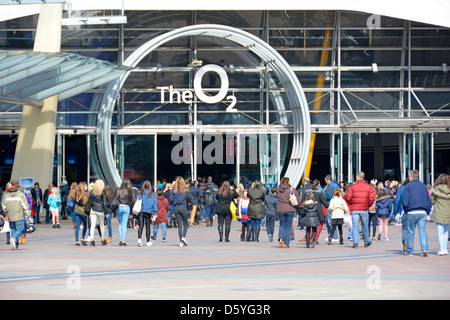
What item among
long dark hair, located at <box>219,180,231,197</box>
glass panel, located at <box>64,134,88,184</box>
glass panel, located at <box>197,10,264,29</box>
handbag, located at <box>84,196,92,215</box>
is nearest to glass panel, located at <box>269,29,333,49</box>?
glass panel, located at <box>197,10,264,29</box>

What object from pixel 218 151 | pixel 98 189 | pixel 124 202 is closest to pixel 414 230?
pixel 124 202

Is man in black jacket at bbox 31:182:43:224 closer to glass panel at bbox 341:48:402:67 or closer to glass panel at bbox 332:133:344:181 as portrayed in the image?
glass panel at bbox 332:133:344:181

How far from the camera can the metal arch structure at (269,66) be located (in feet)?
109

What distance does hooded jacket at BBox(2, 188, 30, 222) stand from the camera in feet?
65.0

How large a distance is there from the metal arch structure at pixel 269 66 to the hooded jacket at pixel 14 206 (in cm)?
1306

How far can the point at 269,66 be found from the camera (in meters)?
36.0

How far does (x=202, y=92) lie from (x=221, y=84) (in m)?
0.83

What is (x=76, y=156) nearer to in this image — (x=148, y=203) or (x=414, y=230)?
(x=148, y=203)

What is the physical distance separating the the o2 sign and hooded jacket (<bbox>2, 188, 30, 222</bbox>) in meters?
16.2

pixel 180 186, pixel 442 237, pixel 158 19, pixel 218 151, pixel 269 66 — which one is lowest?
pixel 442 237

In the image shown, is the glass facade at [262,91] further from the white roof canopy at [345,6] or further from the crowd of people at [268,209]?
the crowd of people at [268,209]

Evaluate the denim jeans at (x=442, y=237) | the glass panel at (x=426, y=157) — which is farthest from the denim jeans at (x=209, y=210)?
the denim jeans at (x=442, y=237)
